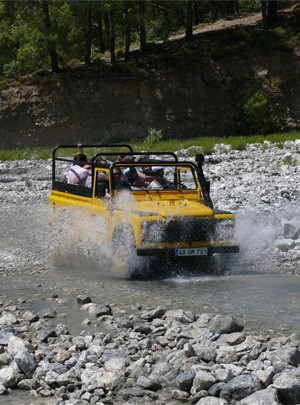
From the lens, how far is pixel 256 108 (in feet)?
152

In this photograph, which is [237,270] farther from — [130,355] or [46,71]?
[46,71]

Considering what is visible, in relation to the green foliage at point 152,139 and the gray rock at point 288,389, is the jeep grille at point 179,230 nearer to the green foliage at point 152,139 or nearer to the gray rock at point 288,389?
the gray rock at point 288,389

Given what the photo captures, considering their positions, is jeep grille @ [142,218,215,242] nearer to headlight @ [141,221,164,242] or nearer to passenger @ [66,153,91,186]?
headlight @ [141,221,164,242]

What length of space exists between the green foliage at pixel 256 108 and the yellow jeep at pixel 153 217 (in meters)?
31.5

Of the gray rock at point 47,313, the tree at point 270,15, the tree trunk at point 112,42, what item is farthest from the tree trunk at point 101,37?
the gray rock at point 47,313

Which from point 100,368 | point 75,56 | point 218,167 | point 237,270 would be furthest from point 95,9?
point 100,368

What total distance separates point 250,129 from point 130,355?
38.8 metres

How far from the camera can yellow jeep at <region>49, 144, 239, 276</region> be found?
13586mm

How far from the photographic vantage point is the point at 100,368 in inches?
328

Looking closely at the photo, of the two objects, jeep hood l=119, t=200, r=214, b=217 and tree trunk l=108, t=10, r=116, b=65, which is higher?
tree trunk l=108, t=10, r=116, b=65

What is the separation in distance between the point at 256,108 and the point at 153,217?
3373 centimetres

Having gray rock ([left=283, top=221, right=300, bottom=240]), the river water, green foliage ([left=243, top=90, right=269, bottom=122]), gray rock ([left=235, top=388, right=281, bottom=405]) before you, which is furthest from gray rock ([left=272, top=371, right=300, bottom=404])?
green foliage ([left=243, top=90, right=269, bottom=122])

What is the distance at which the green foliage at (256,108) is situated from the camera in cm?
4641

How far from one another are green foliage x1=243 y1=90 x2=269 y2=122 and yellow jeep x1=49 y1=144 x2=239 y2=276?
31.5 meters
